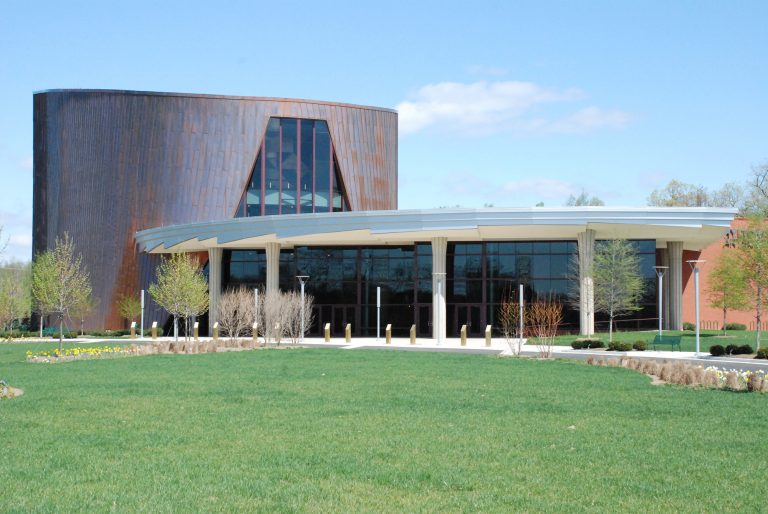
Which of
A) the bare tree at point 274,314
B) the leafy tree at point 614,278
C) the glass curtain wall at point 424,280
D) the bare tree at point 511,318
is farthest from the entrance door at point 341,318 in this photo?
the leafy tree at point 614,278

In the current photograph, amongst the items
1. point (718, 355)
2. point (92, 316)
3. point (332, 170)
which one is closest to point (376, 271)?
point (332, 170)

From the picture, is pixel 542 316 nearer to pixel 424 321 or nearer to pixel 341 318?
pixel 424 321

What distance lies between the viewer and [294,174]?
6197cm

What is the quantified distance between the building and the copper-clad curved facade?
0.08 m

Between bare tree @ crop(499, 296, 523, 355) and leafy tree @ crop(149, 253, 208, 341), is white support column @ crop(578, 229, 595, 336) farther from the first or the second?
leafy tree @ crop(149, 253, 208, 341)

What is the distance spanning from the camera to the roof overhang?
4325 cm

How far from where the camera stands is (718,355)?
105ft

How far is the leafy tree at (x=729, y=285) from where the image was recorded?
38481mm

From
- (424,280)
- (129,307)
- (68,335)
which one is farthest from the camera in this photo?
(129,307)

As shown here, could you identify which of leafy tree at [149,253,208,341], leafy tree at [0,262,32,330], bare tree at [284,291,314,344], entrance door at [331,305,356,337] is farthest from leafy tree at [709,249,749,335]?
leafy tree at [0,262,32,330]

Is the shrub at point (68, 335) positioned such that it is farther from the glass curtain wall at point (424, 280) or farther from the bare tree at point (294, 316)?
the bare tree at point (294, 316)

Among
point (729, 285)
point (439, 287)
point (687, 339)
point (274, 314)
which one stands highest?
point (729, 285)

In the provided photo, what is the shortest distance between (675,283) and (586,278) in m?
9.15

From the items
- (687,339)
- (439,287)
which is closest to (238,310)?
(439,287)
